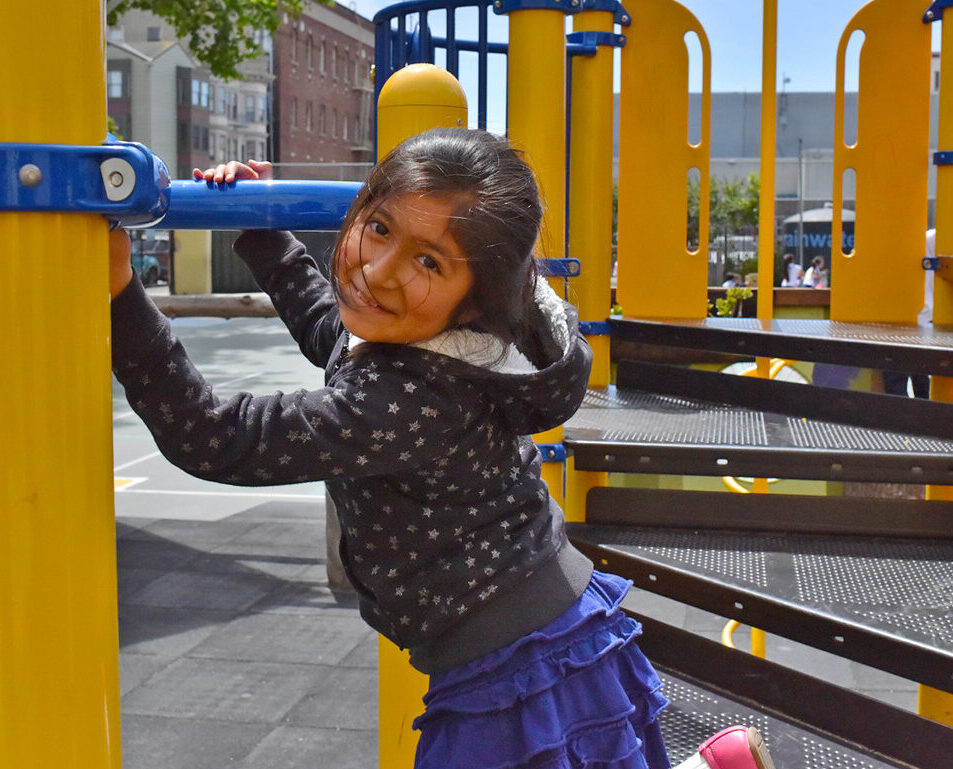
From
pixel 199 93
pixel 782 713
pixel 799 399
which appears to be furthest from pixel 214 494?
pixel 199 93

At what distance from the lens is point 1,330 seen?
0.87 meters

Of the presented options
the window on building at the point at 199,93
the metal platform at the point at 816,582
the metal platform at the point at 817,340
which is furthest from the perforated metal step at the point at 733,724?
the window on building at the point at 199,93

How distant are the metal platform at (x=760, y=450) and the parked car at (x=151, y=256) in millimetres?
33065

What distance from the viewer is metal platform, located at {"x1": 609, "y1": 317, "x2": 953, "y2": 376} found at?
2418mm

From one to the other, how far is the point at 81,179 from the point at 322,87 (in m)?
58.0

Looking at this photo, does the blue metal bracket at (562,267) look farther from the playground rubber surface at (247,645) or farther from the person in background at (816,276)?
the person in background at (816,276)

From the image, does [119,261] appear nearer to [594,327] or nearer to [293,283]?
[293,283]

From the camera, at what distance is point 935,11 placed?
3227 mm

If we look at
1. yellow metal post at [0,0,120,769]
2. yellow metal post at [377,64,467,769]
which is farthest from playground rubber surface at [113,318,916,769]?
yellow metal post at [0,0,120,769]

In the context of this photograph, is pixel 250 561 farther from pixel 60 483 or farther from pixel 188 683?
pixel 60 483

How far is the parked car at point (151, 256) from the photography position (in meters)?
35.8

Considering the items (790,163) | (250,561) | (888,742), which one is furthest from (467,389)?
(790,163)

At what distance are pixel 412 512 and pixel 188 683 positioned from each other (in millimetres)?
3892

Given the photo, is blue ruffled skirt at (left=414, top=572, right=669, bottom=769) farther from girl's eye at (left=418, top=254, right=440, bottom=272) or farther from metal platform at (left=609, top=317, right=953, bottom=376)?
metal platform at (left=609, top=317, right=953, bottom=376)
